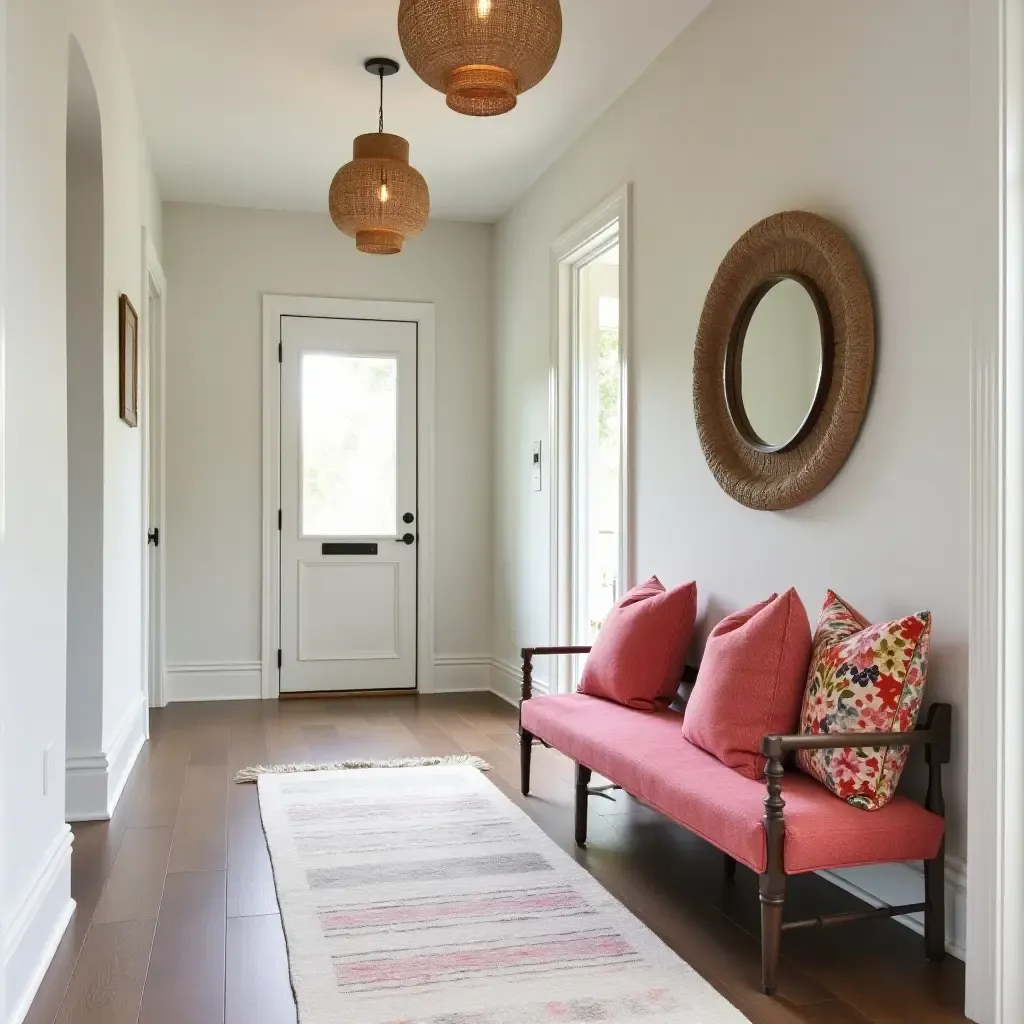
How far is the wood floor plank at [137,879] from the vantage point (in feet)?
9.06

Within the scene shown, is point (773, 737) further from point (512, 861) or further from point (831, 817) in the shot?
point (512, 861)

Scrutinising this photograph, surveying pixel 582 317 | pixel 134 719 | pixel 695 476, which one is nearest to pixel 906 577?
pixel 695 476

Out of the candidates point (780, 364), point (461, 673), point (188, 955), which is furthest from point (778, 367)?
point (461, 673)

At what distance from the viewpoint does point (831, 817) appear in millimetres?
2344

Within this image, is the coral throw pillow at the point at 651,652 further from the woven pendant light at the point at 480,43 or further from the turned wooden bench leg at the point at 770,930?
the woven pendant light at the point at 480,43

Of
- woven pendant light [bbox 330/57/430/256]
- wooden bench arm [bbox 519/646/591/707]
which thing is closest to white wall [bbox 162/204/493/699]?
woven pendant light [bbox 330/57/430/256]

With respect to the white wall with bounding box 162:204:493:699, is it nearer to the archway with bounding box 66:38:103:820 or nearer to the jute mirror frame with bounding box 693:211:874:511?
the archway with bounding box 66:38:103:820

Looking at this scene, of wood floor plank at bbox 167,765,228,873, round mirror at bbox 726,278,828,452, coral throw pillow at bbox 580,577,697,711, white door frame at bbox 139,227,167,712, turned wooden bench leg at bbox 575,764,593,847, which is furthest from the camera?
white door frame at bbox 139,227,167,712

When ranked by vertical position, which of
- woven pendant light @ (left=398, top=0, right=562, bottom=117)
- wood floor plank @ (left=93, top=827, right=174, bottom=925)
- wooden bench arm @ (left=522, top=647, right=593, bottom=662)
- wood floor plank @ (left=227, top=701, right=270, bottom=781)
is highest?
woven pendant light @ (left=398, top=0, right=562, bottom=117)

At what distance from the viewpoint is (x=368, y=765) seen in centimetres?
436

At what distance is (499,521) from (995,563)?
426 cm

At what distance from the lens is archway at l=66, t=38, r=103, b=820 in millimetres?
3605

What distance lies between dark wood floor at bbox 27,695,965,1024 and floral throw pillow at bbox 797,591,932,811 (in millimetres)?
403

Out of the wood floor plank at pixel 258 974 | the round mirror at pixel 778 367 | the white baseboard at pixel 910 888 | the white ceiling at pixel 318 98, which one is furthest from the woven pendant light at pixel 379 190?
the white baseboard at pixel 910 888
